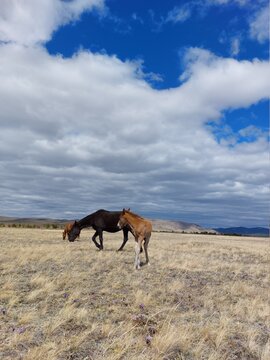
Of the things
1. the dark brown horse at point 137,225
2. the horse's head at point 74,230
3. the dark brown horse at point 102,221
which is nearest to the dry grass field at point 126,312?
the dark brown horse at point 137,225

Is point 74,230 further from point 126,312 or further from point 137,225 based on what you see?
point 126,312

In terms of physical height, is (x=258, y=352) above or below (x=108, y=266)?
below

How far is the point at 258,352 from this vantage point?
26.9 ft

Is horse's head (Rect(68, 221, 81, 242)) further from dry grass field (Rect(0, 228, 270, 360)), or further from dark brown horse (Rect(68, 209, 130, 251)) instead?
dry grass field (Rect(0, 228, 270, 360))

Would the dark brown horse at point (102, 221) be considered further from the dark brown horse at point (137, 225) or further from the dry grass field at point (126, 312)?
the dry grass field at point (126, 312)

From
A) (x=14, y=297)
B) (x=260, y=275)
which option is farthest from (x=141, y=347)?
(x=260, y=275)

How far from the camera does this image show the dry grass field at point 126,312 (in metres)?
7.73

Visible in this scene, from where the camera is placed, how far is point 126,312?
10336 mm

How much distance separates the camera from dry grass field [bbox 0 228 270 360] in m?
7.73

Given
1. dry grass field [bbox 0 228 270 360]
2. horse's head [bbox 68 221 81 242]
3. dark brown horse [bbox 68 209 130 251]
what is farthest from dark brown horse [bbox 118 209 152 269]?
horse's head [bbox 68 221 81 242]

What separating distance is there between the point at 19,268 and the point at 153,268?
18.8ft

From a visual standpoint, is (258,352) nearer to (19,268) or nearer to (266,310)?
(266,310)

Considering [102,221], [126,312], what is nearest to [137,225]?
[102,221]

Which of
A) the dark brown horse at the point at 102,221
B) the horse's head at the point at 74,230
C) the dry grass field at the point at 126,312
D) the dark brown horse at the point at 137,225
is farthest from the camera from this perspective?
the horse's head at the point at 74,230
